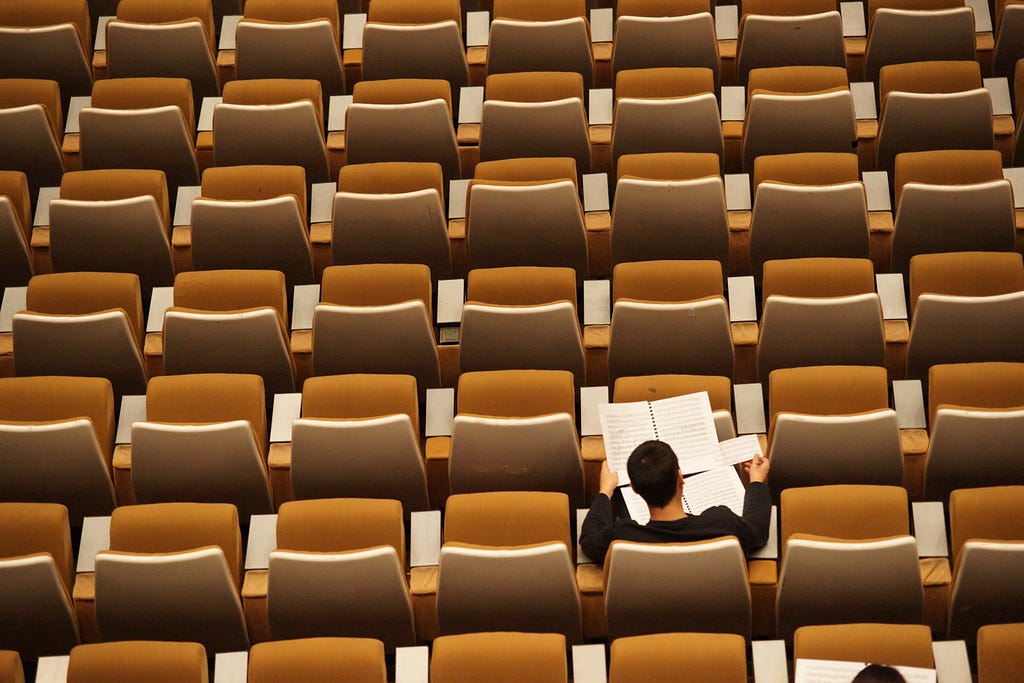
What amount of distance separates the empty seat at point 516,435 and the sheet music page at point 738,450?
0.43 feet

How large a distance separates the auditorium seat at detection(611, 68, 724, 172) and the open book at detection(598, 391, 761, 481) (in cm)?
42

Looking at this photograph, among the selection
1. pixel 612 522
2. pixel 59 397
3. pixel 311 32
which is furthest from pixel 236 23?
pixel 612 522

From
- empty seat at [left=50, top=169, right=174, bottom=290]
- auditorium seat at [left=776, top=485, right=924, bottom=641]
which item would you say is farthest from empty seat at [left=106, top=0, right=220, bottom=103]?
auditorium seat at [left=776, top=485, right=924, bottom=641]

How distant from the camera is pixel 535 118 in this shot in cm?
163

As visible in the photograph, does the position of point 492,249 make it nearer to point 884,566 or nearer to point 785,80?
point 785,80

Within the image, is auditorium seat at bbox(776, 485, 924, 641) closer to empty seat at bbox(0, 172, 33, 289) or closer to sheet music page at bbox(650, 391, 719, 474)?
sheet music page at bbox(650, 391, 719, 474)

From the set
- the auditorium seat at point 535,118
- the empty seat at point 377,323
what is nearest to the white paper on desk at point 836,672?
the empty seat at point 377,323

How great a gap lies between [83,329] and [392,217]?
345mm

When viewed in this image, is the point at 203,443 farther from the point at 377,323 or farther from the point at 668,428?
the point at 668,428

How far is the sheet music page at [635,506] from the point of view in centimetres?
124

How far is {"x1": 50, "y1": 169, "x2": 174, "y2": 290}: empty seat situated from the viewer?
154cm

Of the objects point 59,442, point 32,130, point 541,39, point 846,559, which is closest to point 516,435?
point 846,559

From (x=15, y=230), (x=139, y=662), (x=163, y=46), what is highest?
(x=163, y=46)

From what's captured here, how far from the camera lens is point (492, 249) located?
154 cm
